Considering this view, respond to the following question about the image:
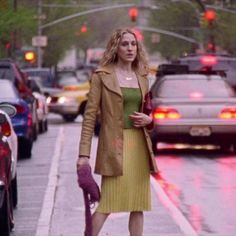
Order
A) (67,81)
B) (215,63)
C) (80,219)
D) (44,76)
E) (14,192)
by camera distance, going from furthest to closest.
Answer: (67,81)
(44,76)
(215,63)
(14,192)
(80,219)

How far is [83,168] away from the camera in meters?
8.65

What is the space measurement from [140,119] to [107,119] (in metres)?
0.26

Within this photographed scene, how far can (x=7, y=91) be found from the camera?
66.6ft

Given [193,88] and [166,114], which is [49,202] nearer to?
[166,114]

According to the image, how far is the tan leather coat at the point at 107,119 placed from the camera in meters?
8.69

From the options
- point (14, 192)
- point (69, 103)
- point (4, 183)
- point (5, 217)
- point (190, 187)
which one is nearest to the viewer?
point (4, 183)

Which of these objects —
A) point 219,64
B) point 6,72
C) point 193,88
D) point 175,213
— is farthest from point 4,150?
point 219,64

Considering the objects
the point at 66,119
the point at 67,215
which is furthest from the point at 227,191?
the point at 66,119

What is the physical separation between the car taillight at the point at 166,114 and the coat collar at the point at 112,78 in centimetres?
1175

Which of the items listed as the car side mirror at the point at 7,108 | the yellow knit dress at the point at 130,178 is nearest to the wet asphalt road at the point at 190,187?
the car side mirror at the point at 7,108

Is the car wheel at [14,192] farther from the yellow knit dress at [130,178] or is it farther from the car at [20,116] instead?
the car at [20,116]

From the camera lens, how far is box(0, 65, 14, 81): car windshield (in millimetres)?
23938

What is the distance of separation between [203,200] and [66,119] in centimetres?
2413

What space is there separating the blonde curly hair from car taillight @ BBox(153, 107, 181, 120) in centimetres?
1173
